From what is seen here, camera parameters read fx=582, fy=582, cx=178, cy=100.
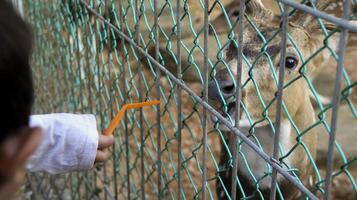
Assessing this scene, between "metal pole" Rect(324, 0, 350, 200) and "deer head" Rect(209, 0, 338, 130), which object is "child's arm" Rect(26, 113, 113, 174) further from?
"metal pole" Rect(324, 0, 350, 200)

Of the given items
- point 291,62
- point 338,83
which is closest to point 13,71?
point 338,83

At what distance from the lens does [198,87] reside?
432 cm

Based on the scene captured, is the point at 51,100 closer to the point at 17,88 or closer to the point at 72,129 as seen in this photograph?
the point at 72,129

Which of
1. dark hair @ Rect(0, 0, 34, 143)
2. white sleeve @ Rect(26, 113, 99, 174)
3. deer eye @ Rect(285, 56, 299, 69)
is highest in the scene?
deer eye @ Rect(285, 56, 299, 69)

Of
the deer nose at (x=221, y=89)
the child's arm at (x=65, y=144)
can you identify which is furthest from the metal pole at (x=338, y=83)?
the child's arm at (x=65, y=144)

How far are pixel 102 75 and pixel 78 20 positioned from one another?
437mm

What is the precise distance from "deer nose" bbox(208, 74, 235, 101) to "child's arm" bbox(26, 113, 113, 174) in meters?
0.43

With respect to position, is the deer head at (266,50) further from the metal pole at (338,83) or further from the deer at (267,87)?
the metal pole at (338,83)

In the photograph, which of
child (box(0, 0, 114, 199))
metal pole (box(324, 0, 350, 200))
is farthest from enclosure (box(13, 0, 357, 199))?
child (box(0, 0, 114, 199))

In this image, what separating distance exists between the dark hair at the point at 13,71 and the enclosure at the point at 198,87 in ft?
2.12

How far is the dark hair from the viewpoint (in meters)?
0.84

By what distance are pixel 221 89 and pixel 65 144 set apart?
59 centimetres

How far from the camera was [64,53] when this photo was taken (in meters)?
3.54

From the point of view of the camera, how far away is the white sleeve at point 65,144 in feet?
5.82
